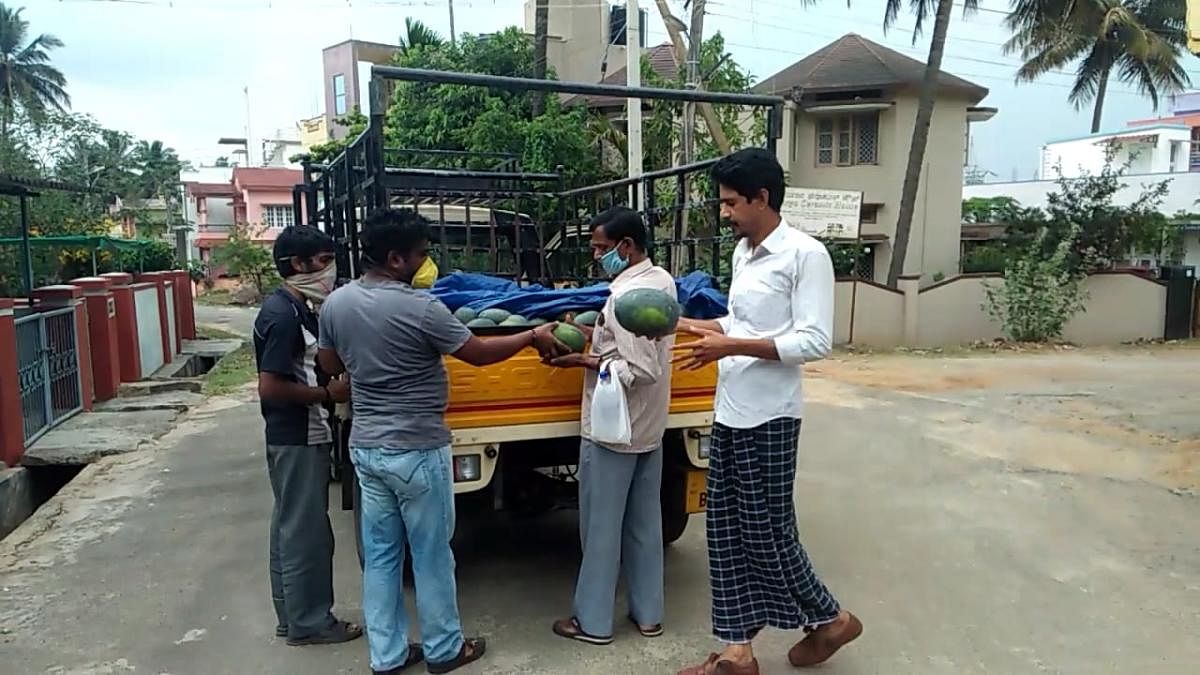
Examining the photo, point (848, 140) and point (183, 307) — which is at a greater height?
point (848, 140)

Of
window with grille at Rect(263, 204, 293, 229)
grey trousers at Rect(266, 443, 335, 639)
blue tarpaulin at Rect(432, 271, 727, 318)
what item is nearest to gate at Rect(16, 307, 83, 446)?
grey trousers at Rect(266, 443, 335, 639)

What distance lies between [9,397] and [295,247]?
4465mm

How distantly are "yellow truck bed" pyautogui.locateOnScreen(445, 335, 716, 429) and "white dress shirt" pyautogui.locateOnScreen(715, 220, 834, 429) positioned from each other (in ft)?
2.10

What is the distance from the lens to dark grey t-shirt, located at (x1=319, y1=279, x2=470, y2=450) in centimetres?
307

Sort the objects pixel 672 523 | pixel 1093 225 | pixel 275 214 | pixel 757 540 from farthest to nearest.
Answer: pixel 275 214
pixel 1093 225
pixel 672 523
pixel 757 540

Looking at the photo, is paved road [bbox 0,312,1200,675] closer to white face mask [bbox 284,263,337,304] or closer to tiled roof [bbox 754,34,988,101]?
white face mask [bbox 284,263,337,304]

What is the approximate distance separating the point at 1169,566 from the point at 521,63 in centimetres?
1582

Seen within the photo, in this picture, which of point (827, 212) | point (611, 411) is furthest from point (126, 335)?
point (827, 212)

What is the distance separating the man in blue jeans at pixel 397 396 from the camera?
3082mm

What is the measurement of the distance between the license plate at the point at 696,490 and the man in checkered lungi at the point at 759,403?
0.82 metres

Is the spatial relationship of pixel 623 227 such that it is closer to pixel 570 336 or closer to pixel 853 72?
pixel 570 336

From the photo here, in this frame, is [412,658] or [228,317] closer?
[412,658]

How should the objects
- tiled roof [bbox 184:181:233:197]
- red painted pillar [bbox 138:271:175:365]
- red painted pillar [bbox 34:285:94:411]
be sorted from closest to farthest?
red painted pillar [bbox 34:285:94:411] → red painted pillar [bbox 138:271:175:365] → tiled roof [bbox 184:181:233:197]

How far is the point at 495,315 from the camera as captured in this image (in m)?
3.65
